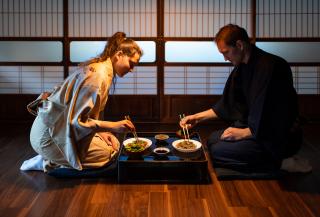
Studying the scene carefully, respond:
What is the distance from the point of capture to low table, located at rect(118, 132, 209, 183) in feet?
12.0

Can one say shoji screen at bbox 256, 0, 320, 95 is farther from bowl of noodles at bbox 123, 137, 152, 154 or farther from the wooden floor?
bowl of noodles at bbox 123, 137, 152, 154

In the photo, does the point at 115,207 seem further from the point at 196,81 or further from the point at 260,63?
the point at 196,81

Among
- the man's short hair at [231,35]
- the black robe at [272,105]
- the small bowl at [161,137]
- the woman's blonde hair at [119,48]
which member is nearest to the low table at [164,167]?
the small bowl at [161,137]

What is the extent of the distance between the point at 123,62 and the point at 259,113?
1.17 m

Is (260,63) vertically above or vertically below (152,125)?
above

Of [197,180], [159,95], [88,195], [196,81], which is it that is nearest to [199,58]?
[196,81]

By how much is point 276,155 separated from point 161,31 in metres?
2.54

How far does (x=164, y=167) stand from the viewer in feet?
12.3

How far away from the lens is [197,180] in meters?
3.73

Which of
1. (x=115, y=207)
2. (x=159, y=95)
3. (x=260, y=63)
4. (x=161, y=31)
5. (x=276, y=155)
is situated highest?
(x=161, y=31)

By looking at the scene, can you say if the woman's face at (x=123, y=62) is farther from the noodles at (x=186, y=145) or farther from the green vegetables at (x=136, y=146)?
the noodles at (x=186, y=145)

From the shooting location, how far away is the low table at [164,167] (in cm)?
366

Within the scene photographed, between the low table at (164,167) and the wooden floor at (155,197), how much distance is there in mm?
85

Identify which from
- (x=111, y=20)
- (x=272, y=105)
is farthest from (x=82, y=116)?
(x=111, y=20)
